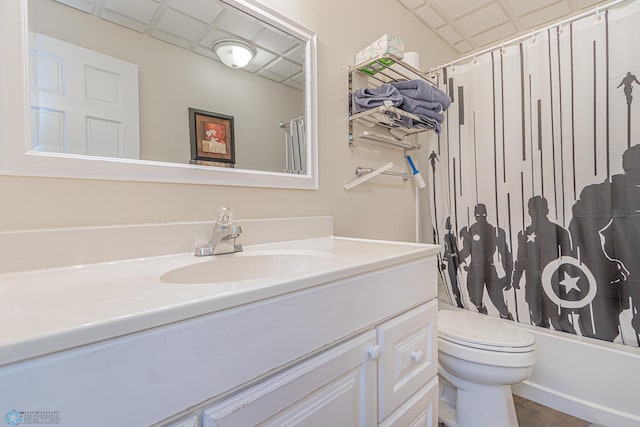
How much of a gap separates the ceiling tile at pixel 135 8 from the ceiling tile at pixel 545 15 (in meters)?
2.01

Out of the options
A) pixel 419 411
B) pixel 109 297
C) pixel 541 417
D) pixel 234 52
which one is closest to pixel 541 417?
pixel 541 417

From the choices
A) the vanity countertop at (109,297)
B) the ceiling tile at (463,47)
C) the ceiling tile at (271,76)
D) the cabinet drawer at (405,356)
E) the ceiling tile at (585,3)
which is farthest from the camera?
the ceiling tile at (463,47)

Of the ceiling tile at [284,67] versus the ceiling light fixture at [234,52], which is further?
the ceiling tile at [284,67]

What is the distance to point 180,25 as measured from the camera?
838 millimetres

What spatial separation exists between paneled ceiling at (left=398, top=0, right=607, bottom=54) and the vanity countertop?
164 cm

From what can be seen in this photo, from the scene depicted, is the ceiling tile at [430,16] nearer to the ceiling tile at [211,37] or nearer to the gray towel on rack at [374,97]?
the gray towel on rack at [374,97]

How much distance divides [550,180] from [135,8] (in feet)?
5.54

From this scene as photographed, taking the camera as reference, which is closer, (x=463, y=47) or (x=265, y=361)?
(x=265, y=361)

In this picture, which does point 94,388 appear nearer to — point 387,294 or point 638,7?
point 387,294

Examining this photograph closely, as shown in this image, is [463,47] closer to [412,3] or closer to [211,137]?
[412,3]

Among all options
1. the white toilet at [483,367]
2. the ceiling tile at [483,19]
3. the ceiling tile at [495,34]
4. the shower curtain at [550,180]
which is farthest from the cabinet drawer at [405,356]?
the ceiling tile at [495,34]

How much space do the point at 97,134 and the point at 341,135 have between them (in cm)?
87

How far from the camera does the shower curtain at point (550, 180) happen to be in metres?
1.14

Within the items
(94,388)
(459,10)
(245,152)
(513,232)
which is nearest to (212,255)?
(245,152)
